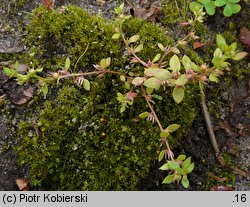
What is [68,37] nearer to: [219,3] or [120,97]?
[120,97]

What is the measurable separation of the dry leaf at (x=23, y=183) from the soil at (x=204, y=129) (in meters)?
0.50

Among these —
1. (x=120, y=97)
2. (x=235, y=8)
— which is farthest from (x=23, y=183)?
(x=235, y=8)

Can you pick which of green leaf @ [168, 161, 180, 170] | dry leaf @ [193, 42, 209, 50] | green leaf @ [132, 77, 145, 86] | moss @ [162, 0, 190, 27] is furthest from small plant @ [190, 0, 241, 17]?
green leaf @ [168, 161, 180, 170]

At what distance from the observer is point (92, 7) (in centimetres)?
272

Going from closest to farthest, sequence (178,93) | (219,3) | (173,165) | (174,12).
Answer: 1. (173,165)
2. (178,93)
3. (219,3)
4. (174,12)

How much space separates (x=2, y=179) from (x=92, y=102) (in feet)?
2.31

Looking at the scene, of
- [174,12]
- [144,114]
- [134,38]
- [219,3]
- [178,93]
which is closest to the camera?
[178,93]

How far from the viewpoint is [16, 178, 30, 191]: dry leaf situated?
2342 millimetres

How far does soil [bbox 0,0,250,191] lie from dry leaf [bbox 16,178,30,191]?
1.65 feet

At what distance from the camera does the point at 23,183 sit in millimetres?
2350

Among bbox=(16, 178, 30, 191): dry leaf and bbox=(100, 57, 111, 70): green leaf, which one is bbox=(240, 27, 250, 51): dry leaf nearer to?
bbox=(100, 57, 111, 70): green leaf

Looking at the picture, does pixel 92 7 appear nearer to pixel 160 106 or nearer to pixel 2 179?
pixel 160 106

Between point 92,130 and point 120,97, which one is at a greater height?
point 120,97

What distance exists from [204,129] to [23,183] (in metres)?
1.24
